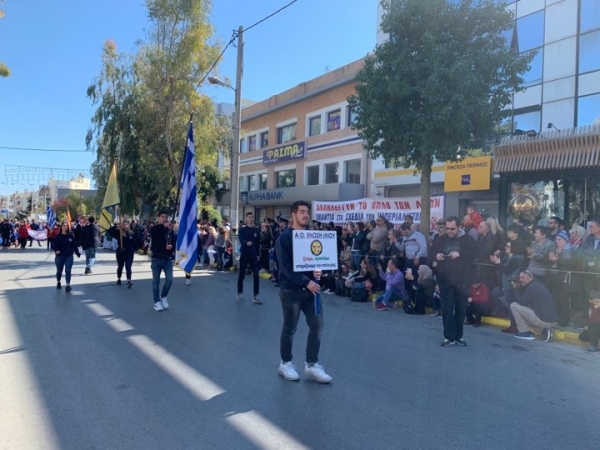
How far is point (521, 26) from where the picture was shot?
15.7 m

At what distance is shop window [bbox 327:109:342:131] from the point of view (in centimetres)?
2380

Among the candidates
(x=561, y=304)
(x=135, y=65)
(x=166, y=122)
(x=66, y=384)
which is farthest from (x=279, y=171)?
(x=66, y=384)

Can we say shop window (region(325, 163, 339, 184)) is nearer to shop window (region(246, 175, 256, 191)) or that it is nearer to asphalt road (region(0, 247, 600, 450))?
shop window (region(246, 175, 256, 191))

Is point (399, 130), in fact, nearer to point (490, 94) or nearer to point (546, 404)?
point (490, 94)

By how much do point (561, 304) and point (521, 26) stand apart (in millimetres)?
11615

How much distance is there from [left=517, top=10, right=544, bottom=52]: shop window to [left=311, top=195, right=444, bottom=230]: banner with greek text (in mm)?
6347

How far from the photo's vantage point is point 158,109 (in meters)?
22.6

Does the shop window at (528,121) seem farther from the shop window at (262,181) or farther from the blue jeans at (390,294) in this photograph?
the shop window at (262,181)

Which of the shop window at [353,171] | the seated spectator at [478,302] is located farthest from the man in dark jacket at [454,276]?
the shop window at [353,171]

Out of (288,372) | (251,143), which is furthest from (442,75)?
(251,143)

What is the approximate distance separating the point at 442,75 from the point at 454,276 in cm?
503

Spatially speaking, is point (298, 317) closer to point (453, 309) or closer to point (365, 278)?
point (453, 309)

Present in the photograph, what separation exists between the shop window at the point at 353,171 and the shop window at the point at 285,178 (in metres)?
4.52

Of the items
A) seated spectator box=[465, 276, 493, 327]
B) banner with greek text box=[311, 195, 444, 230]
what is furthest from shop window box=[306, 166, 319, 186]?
seated spectator box=[465, 276, 493, 327]
